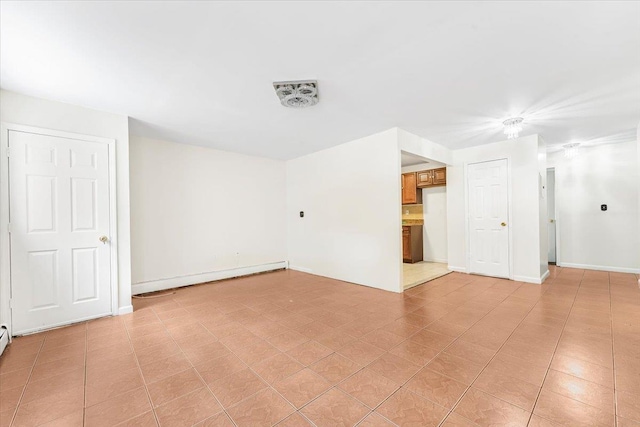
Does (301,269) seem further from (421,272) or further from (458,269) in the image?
(458,269)

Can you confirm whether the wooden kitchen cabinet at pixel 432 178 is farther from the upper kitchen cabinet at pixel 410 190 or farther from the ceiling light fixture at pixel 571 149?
the ceiling light fixture at pixel 571 149

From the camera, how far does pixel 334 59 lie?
2189 mm

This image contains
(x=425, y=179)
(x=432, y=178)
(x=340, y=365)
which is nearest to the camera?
(x=340, y=365)

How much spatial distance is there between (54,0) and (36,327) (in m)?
3.15

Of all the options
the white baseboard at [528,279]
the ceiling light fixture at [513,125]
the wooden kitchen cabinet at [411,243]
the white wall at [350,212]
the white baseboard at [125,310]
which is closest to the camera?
the white baseboard at [125,310]

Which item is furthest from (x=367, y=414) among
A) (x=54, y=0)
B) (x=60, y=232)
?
(x=60, y=232)

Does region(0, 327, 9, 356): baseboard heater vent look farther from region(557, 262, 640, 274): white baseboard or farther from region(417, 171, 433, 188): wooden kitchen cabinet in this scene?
region(557, 262, 640, 274): white baseboard

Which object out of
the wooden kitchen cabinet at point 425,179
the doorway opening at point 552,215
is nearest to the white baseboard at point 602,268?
the doorway opening at point 552,215

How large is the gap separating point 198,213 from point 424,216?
18.2ft

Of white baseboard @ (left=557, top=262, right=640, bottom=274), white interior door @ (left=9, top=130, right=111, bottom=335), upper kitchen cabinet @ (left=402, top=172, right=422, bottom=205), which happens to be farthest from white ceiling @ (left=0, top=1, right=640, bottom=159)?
white baseboard @ (left=557, top=262, right=640, bottom=274)

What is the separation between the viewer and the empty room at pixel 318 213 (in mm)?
1693

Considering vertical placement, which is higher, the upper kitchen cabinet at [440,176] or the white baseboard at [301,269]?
the upper kitchen cabinet at [440,176]

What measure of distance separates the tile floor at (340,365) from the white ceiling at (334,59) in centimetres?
252

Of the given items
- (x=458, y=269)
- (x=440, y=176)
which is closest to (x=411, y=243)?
(x=458, y=269)
